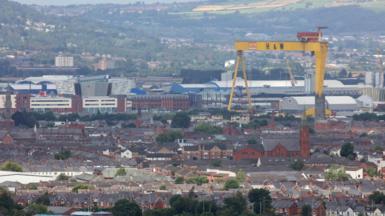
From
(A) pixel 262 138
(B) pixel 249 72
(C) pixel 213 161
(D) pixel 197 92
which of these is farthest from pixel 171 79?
(C) pixel 213 161

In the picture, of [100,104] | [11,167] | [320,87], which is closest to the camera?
[11,167]

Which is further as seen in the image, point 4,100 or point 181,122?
point 4,100

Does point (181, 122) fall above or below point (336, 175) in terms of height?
above

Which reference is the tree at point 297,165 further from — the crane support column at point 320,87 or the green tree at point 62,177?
the crane support column at point 320,87

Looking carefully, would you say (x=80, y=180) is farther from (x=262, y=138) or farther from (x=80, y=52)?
(x=80, y=52)

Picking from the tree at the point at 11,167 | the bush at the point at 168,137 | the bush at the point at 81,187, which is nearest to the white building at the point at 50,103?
the bush at the point at 168,137

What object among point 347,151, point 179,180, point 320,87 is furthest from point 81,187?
point 320,87

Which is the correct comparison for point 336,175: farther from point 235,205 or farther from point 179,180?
point 235,205
